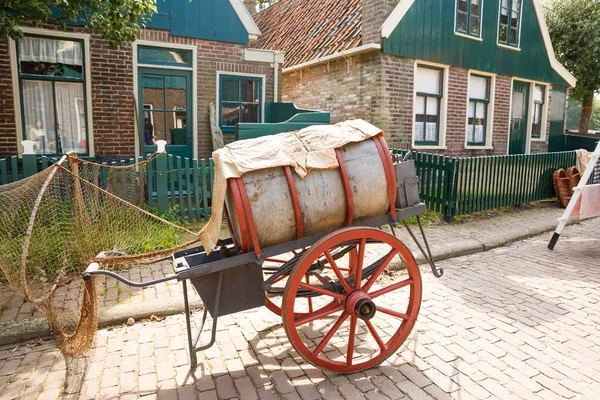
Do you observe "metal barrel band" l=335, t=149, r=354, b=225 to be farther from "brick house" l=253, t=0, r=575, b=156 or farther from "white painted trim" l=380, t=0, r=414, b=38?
"white painted trim" l=380, t=0, r=414, b=38

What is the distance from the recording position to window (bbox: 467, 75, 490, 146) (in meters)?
Answer: 12.6

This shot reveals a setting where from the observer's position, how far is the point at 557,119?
15820mm

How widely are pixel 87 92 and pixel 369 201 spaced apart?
23.6ft

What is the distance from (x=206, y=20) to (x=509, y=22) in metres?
9.52

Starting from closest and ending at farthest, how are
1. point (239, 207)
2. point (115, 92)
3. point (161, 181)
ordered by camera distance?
1. point (239, 207)
2. point (161, 181)
3. point (115, 92)

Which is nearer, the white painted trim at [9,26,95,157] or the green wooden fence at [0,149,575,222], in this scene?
the green wooden fence at [0,149,575,222]

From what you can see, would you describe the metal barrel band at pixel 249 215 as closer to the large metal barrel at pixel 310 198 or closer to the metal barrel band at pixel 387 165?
the large metal barrel at pixel 310 198

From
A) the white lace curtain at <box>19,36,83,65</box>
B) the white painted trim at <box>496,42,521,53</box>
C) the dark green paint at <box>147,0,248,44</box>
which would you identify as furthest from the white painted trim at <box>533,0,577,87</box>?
the white lace curtain at <box>19,36,83,65</box>

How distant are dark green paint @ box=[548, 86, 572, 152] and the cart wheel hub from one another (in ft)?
49.8

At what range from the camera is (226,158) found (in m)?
2.95

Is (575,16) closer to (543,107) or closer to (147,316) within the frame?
(543,107)

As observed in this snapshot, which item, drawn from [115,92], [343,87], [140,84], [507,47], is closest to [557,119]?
[507,47]

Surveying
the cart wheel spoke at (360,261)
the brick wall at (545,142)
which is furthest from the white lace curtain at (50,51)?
the brick wall at (545,142)

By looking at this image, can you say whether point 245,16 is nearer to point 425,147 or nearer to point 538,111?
point 425,147
